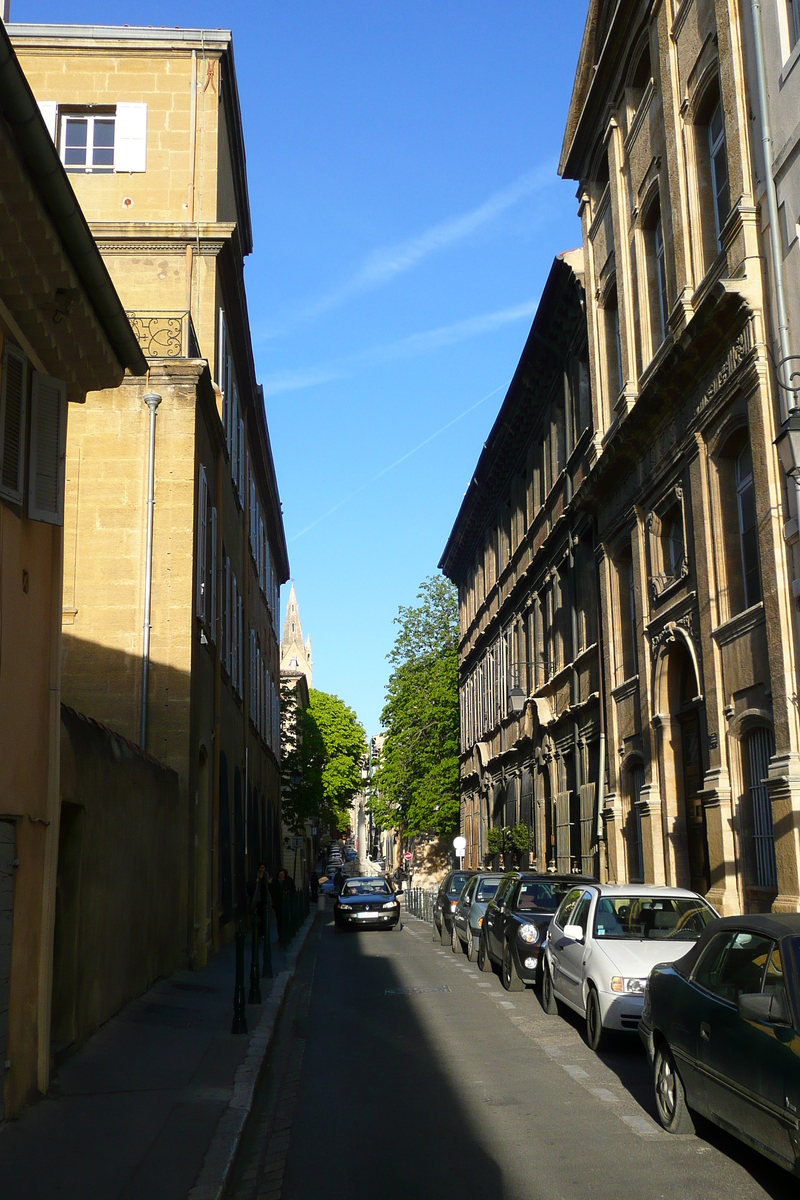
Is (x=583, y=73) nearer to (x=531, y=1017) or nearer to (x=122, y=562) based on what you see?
(x=122, y=562)

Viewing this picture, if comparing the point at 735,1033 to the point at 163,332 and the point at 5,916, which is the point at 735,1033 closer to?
the point at 5,916

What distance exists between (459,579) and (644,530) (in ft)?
97.1

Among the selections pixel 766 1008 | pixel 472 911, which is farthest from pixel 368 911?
pixel 766 1008

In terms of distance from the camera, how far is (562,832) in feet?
92.5

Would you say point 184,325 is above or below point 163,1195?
above

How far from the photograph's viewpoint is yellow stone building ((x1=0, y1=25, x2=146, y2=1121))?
791 cm

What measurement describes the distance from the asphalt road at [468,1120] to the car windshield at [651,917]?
3.36ft

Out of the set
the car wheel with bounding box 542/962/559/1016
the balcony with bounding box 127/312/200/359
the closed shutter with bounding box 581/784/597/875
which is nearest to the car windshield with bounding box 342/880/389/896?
the closed shutter with bounding box 581/784/597/875

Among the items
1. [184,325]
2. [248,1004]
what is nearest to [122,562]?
[184,325]

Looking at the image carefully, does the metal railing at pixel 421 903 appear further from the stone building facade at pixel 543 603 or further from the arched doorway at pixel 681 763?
the arched doorway at pixel 681 763

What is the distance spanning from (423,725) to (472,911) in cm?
3231

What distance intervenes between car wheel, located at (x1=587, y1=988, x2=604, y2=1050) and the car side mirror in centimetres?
488

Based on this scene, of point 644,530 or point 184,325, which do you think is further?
point 644,530

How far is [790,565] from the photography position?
14.9 meters
